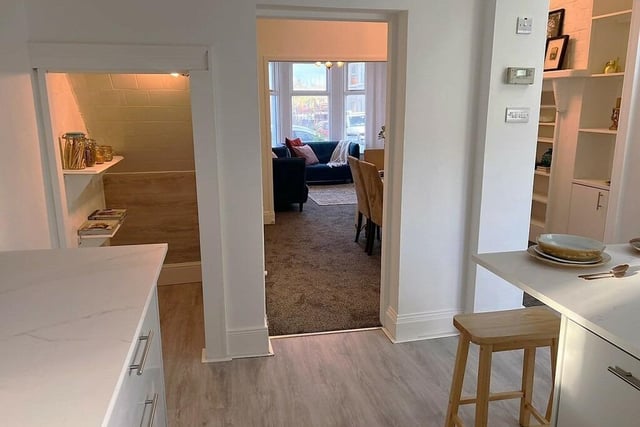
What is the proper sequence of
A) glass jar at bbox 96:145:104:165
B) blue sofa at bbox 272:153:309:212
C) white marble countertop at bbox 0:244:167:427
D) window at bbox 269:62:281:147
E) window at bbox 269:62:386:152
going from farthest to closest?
1. window at bbox 269:62:386:152
2. window at bbox 269:62:281:147
3. blue sofa at bbox 272:153:309:212
4. glass jar at bbox 96:145:104:165
5. white marble countertop at bbox 0:244:167:427

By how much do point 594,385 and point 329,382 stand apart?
61.8 inches

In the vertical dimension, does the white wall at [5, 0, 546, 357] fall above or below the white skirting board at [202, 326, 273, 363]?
above

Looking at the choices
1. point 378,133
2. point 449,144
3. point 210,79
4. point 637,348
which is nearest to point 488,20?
point 449,144

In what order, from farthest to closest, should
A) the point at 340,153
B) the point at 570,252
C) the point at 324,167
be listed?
the point at 340,153 < the point at 324,167 < the point at 570,252

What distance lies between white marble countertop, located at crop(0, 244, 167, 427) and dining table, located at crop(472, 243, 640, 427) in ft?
4.01

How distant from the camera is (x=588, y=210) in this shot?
4.50 meters

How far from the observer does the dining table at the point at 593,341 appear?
1.30m

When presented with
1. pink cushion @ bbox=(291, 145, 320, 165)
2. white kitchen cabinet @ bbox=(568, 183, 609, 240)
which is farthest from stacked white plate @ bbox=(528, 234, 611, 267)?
pink cushion @ bbox=(291, 145, 320, 165)

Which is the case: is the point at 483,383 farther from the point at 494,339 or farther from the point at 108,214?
the point at 108,214

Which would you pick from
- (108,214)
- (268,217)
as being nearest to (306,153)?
(268,217)

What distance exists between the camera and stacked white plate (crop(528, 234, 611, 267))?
5.97 feet

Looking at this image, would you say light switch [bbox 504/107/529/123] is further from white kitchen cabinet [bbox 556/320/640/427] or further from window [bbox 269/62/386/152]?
window [bbox 269/62/386/152]

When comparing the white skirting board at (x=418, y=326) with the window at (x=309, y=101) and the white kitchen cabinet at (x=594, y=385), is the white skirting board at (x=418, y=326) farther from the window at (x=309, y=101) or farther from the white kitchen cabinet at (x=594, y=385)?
the window at (x=309, y=101)

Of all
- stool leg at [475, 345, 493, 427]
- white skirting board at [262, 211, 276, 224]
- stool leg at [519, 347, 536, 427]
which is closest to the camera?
stool leg at [475, 345, 493, 427]
